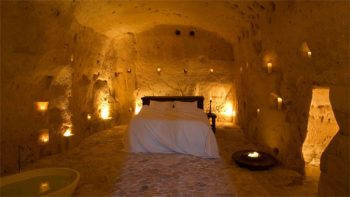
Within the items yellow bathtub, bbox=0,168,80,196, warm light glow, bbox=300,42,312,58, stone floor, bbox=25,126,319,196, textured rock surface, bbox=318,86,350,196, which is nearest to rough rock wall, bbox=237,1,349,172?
warm light glow, bbox=300,42,312,58

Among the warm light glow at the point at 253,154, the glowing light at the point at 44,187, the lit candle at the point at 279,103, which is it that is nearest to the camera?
the glowing light at the point at 44,187

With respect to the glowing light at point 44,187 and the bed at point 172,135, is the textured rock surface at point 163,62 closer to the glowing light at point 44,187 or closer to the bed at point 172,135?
the glowing light at point 44,187

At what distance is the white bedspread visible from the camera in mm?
5145

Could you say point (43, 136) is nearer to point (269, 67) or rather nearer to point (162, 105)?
point (162, 105)

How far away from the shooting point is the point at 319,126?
4.41 m

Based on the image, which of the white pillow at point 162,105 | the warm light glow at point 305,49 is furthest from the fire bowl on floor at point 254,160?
the white pillow at point 162,105

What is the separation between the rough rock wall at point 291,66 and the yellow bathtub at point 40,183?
3.52m

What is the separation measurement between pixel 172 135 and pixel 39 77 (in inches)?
110

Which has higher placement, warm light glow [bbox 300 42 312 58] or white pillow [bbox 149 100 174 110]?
warm light glow [bbox 300 42 312 58]

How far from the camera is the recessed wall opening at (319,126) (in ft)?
14.0

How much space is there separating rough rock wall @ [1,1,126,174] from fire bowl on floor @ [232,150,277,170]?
12.0 feet

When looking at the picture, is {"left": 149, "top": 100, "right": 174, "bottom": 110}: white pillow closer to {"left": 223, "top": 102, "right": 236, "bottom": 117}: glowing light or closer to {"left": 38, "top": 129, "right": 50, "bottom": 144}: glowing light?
{"left": 38, "top": 129, "right": 50, "bottom": 144}: glowing light

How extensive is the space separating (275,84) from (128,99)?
5.39 m

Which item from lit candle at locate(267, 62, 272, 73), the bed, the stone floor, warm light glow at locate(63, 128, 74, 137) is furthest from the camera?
warm light glow at locate(63, 128, 74, 137)
